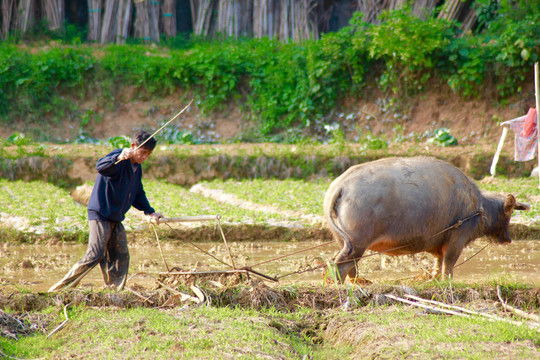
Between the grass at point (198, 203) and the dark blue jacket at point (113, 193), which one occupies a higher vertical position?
the dark blue jacket at point (113, 193)

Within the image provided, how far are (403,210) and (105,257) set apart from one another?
9.61 ft

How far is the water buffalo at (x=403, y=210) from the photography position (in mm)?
5996

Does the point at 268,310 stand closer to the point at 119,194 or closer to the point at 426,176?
the point at 119,194

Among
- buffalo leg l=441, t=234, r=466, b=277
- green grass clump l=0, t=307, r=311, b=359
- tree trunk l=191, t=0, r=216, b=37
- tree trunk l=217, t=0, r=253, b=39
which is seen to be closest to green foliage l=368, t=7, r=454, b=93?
tree trunk l=217, t=0, r=253, b=39

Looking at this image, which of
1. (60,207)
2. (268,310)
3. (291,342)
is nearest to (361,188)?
(268,310)

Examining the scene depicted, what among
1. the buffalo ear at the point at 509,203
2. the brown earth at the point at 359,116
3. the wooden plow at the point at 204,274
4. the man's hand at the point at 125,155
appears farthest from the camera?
the brown earth at the point at 359,116

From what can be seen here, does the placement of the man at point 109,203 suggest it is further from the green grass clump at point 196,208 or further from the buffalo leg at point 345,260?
the green grass clump at point 196,208

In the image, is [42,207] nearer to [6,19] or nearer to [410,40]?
[410,40]

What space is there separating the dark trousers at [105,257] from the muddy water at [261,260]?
0.55 m

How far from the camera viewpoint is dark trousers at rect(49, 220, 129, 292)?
5.66 metres

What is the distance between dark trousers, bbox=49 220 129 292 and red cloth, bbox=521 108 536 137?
7.43 metres

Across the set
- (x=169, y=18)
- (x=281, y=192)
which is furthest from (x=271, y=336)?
(x=169, y=18)

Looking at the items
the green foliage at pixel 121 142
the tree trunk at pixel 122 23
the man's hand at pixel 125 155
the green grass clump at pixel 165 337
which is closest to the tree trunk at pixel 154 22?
the tree trunk at pixel 122 23

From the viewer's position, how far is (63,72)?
59.6 ft
